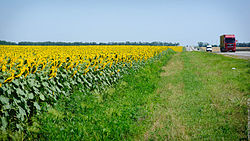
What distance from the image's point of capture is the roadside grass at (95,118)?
4.55 metres

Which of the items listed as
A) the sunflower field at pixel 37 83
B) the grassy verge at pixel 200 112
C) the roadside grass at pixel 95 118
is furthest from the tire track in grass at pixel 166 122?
the sunflower field at pixel 37 83

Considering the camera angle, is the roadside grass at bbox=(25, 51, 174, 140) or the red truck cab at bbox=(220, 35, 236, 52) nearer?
the roadside grass at bbox=(25, 51, 174, 140)

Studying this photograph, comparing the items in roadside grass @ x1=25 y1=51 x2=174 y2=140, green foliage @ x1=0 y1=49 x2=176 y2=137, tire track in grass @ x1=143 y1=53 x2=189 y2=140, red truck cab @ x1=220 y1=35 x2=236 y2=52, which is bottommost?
tire track in grass @ x1=143 y1=53 x2=189 y2=140

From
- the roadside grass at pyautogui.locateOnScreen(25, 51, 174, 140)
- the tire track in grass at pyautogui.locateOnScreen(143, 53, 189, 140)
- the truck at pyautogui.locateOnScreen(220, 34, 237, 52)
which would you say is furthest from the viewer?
the truck at pyautogui.locateOnScreen(220, 34, 237, 52)

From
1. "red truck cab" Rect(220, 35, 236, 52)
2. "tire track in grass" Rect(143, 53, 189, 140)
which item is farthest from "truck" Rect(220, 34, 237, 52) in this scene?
"tire track in grass" Rect(143, 53, 189, 140)

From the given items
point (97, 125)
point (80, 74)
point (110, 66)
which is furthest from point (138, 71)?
point (97, 125)

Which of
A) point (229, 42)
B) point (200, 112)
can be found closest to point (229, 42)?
point (229, 42)

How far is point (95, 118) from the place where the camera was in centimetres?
537

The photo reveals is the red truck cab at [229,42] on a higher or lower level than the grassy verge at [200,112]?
higher

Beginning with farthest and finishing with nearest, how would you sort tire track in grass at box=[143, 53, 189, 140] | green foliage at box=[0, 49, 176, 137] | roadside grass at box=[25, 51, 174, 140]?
tire track in grass at box=[143, 53, 189, 140]
roadside grass at box=[25, 51, 174, 140]
green foliage at box=[0, 49, 176, 137]

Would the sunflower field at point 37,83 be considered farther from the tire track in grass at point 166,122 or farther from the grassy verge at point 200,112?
the grassy verge at point 200,112

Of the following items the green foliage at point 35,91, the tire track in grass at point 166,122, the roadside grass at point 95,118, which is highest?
the green foliage at point 35,91

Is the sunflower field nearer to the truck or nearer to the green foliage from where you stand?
the green foliage

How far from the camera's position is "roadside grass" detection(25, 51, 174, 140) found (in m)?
4.55
